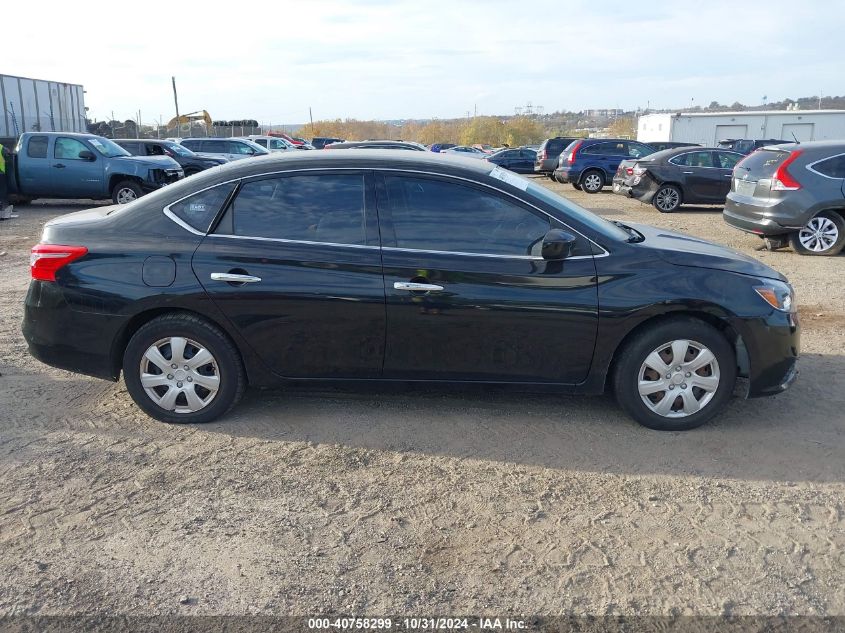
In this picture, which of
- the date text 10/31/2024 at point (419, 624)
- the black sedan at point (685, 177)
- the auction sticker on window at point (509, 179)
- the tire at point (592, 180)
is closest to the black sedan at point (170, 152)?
the tire at point (592, 180)

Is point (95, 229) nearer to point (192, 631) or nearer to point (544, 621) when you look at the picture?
point (192, 631)

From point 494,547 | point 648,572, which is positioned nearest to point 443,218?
point 494,547

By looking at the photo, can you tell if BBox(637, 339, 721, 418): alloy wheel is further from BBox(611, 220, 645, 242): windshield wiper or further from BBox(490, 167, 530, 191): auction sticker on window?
BBox(490, 167, 530, 191): auction sticker on window

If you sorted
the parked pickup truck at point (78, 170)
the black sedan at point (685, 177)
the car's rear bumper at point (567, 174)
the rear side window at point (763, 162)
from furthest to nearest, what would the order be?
the car's rear bumper at point (567, 174) < the black sedan at point (685, 177) < the parked pickup truck at point (78, 170) < the rear side window at point (763, 162)

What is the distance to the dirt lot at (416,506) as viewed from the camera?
2.97m

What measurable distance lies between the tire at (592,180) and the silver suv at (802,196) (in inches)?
489

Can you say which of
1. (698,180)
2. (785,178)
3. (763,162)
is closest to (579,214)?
(785,178)

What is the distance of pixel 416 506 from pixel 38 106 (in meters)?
44.9

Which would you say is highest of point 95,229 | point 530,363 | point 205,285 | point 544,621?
point 95,229

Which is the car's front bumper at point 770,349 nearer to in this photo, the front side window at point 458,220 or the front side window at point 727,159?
the front side window at point 458,220

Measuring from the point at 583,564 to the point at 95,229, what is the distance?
136 inches

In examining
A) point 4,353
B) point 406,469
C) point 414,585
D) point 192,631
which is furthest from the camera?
point 4,353

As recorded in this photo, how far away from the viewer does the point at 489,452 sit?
419cm

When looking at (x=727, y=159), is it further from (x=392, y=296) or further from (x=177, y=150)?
(x=392, y=296)
